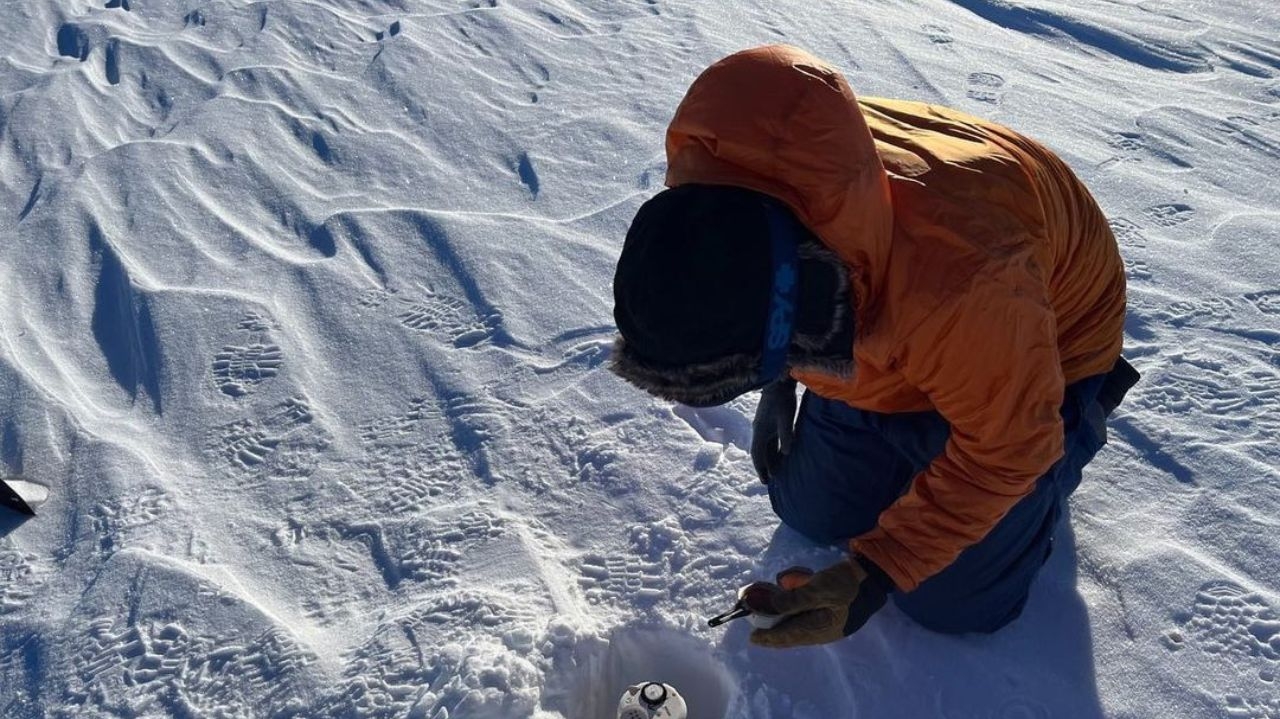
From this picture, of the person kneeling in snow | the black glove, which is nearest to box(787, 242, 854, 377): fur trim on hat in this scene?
the person kneeling in snow

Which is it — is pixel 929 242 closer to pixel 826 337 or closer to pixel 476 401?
pixel 826 337

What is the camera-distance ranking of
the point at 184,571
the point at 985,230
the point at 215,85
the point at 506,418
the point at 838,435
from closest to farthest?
the point at 985,230 < the point at 838,435 < the point at 184,571 < the point at 506,418 < the point at 215,85

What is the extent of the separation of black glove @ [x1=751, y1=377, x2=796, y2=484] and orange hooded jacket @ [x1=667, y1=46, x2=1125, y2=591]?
43 cm

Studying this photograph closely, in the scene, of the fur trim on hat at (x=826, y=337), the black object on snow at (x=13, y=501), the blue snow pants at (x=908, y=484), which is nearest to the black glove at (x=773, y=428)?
the blue snow pants at (x=908, y=484)

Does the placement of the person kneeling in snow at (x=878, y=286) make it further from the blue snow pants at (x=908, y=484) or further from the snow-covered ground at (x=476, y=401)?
the snow-covered ground at (x=476, y=401)

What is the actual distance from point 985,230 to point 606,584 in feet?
3.32

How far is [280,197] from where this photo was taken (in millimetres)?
3168

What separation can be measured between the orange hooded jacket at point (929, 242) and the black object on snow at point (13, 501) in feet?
5.30

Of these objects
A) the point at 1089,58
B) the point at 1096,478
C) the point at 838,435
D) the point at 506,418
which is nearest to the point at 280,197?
the point at 506,418

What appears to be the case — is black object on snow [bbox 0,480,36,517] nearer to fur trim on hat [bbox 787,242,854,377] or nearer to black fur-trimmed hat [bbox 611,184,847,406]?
black fur-trimmed hat [bbox 611,184,847,406]

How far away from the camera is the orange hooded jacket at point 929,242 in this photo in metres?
1.20

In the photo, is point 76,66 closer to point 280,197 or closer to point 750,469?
point 280,197

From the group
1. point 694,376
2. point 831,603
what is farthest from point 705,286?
point 831,603

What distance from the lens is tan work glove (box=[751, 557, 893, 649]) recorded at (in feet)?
4.98
